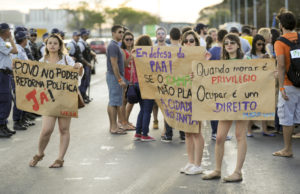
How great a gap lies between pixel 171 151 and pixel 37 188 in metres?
2.74

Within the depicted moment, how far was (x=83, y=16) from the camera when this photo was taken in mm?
112062

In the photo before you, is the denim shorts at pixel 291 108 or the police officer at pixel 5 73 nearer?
the denim shorts at pixel 291 108

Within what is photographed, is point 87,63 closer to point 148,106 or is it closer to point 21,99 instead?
point 148,106

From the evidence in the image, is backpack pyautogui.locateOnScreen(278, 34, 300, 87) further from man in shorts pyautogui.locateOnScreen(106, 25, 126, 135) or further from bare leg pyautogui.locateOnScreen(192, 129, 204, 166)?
man in shorts pyautogui.locateOnScreen(106, 25, 126, 135)

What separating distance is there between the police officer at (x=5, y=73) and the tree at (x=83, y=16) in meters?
101

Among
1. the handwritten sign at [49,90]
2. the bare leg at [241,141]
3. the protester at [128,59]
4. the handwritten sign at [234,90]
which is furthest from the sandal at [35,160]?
the protester at [128,59]

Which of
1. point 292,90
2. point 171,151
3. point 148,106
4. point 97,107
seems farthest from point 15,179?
point 97,107

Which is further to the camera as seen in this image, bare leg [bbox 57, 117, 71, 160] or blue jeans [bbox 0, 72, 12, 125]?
blue jeans [bbox 0, 72, 12, 125]

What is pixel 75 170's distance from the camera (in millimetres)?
7555

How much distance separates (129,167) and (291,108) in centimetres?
239

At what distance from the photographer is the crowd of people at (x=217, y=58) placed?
22.8ft

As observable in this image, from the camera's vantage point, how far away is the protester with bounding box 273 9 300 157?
26.1ft

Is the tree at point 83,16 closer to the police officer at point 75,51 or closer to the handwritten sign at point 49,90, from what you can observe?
the police officer at point 75,51

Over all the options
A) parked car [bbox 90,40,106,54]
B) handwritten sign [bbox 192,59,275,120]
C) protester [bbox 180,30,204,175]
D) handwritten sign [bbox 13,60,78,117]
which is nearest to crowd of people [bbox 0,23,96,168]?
handwritten sign [bbox 13,60,78,117]
